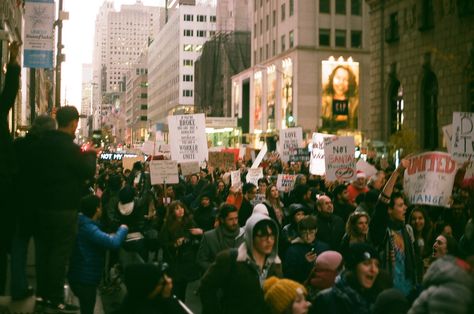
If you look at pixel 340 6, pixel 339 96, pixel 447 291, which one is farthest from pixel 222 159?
pixel 340 6

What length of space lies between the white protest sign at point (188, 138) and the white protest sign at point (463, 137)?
18.3ft

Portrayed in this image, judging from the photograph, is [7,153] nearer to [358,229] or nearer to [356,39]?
[358,229]

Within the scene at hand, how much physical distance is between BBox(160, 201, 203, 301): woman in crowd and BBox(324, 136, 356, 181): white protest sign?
607cm

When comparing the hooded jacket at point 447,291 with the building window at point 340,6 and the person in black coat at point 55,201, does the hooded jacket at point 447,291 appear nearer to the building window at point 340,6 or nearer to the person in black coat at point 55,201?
the person in black coat at point 55,201

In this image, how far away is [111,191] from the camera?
13961mm

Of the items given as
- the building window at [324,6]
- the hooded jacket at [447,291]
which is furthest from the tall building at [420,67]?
the hooded jacket at [447,291]

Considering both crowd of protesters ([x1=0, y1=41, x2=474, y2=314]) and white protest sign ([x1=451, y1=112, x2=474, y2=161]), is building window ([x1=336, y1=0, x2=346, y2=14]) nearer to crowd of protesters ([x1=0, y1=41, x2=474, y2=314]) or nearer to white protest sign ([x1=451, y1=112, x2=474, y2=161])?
white protest sign ([x1=451, y1=112, x2=474, y2=161])

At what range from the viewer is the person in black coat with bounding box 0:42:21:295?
5574mm

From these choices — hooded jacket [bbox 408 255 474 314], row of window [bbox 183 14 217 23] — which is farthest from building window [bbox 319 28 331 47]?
row of window [bbox 183 14 217 23]

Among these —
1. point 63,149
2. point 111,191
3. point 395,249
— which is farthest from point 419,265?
point 111,191

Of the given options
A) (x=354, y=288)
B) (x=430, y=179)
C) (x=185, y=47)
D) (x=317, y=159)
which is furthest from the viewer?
(x=185, y=47)

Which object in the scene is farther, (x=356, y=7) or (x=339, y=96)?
(x=356, y=7)

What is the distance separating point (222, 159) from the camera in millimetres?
21156

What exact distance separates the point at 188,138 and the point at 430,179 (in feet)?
22.2
